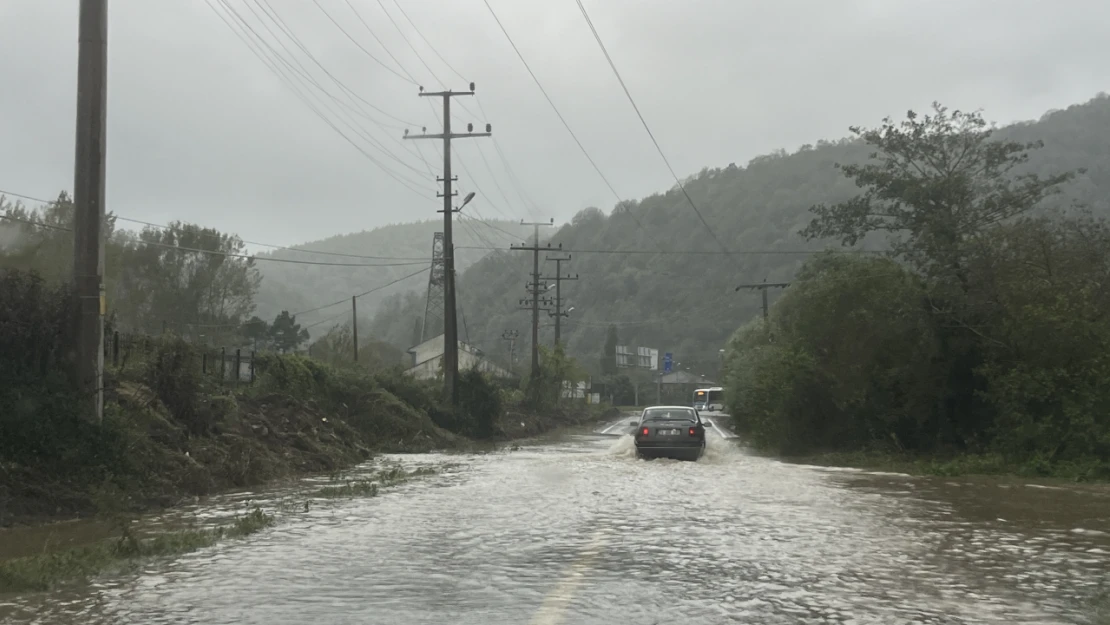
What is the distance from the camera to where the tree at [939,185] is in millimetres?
31891

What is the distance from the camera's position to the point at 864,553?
11.1 m

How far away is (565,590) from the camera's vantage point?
894 centimetres

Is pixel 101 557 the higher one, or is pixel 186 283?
pixel 186 283

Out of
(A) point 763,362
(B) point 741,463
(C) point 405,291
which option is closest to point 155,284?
A: (A) point 763,362

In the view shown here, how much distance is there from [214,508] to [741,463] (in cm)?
1543

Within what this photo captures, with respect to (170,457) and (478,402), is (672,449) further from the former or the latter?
(478,402)

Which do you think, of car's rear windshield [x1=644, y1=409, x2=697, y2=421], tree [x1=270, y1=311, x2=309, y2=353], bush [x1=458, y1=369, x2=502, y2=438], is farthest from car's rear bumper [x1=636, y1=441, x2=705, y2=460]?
tree [x1=270, y1=311, x2=309, y2=353]

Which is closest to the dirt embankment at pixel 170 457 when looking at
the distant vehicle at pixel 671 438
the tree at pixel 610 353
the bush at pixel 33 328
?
the bush at pixel 33 328

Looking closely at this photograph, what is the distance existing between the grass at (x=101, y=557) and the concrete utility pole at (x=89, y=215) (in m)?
4.88

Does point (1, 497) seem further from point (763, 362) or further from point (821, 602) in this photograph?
point (763, 362)

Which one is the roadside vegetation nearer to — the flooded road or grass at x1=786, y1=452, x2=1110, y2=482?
grass at x1=786, y1=452, x2=1110, y2=482

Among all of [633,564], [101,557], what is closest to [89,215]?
[101,557]

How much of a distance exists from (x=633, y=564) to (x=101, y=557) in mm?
5258

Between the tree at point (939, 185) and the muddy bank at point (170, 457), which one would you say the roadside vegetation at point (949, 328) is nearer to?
the tree at point (939, 185)
